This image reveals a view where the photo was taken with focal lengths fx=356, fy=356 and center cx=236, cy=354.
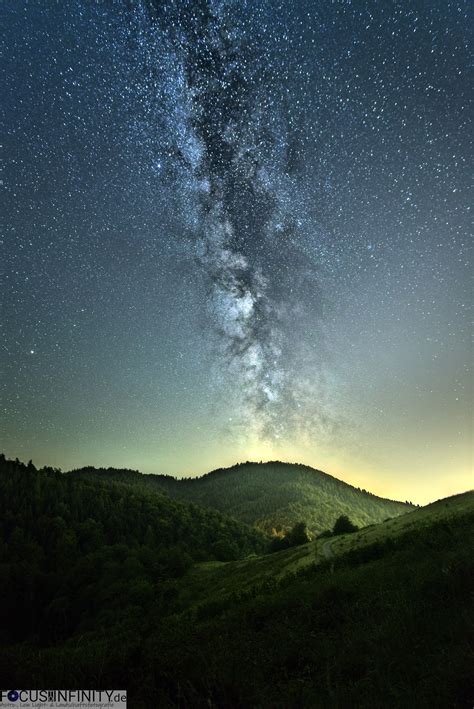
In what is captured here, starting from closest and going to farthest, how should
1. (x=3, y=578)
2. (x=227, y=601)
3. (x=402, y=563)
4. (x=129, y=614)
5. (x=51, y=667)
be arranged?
1. (x=51, y=667)
2. (x=402, y=563)
3. (x=227, y=601)
4. (x=129, y=614)
5. (x=3, y=578)

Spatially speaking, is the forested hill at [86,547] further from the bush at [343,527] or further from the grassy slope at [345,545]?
the bush at [343,527]

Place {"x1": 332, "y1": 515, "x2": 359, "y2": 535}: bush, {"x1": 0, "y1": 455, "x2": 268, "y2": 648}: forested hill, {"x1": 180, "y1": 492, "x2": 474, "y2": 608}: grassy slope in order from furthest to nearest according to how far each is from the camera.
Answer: {"x1": 0, "y1": 455, "x2": 268, "y2": 648}: forested hill → {"x1": 332, "y1": 515, "x2": 359, "y2": 535}: bush → {"x1": 180, "y1": 492, "x2": 474, "y2": 608}: grassy slope

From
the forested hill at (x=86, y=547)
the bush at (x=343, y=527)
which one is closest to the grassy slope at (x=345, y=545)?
the forested hill at (x=86, y=547)

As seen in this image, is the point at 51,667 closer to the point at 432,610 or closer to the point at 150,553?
the point at 432,610

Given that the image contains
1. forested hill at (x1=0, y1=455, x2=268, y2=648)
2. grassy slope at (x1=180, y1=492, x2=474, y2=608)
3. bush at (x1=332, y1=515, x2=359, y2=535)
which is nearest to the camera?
grassy slope at (x1=180, y1=492, x2=474, y2=608)

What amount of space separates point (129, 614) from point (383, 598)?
56.2 metres

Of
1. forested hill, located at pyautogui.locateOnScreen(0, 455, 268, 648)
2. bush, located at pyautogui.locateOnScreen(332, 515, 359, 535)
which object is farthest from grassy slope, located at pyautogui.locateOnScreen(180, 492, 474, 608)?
bush, located at pyautogui.locateOnScreen(332, 515, 359, 535)

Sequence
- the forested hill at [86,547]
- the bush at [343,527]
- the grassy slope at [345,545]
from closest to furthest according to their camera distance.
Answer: the grassy slope at [345,545] < the bush at [343,527] < the forested hill at [86,547]

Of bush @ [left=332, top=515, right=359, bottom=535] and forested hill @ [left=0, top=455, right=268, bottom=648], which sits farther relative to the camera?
forested hill @ [left=0, top=455, right=268, bottom=648]

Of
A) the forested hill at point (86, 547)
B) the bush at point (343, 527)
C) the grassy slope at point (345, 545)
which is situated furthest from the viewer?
the forested hill at point (86, 547)

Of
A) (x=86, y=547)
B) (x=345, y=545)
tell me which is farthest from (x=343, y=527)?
(x=86, y=547)

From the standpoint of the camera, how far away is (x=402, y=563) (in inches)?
540

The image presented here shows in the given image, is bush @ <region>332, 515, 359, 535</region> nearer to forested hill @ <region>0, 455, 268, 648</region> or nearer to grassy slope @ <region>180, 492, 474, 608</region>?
grassy slope @ <region>180, 492, 474, 608</region>

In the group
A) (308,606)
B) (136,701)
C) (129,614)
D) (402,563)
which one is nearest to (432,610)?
(308,606)
